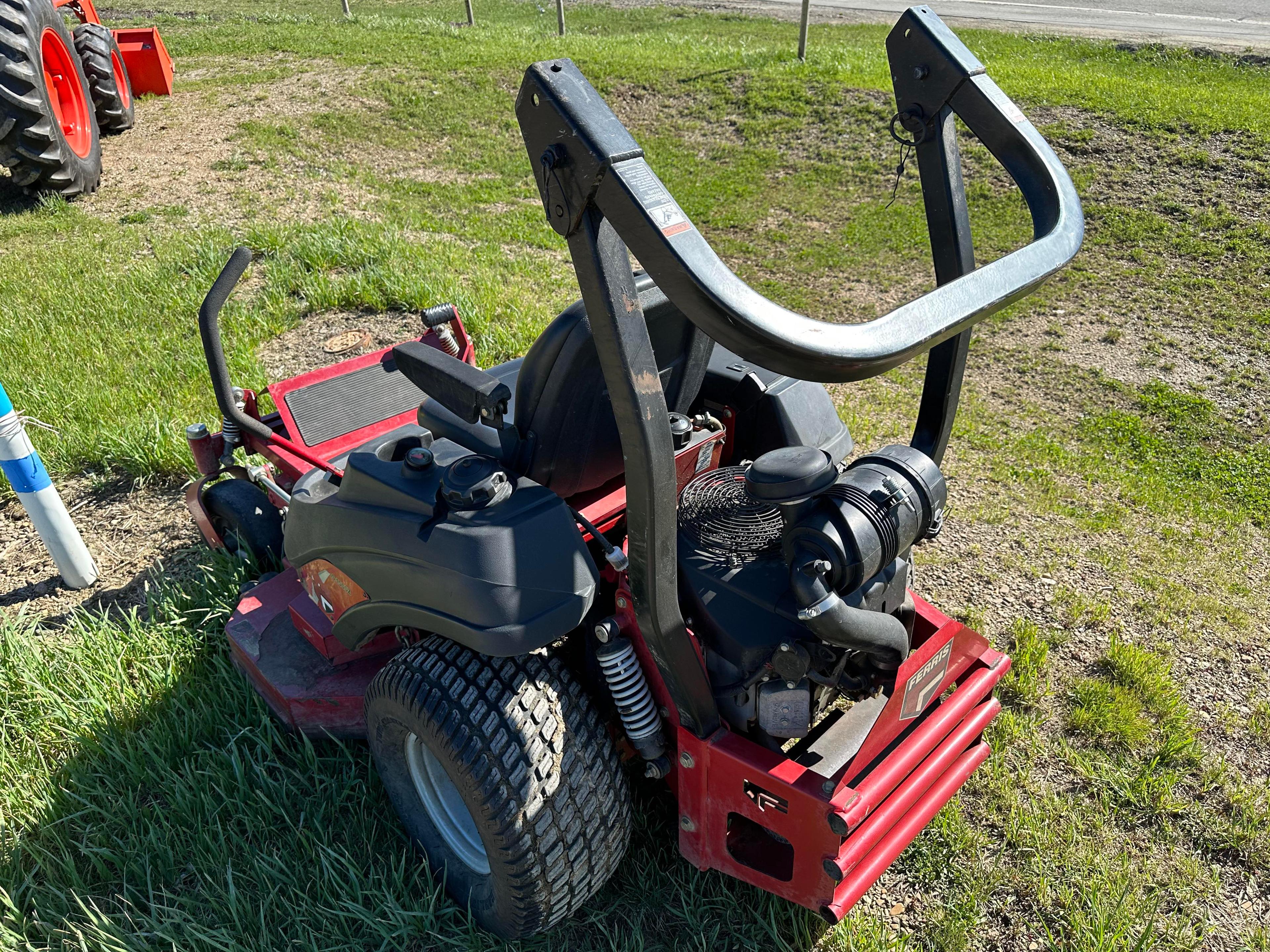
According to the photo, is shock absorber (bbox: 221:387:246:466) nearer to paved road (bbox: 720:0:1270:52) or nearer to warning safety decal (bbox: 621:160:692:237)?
warning safety decal (bbox: 621:160:692:237)

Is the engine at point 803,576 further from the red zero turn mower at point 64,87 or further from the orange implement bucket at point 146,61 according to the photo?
the orange implement bucket at point 146,61

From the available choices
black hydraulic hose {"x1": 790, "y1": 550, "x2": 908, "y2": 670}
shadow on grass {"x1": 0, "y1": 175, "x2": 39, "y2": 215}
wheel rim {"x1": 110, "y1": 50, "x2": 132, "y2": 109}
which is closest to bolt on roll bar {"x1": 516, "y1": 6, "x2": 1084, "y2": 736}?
black hydraulic hose {"x1": 790, "y1": 550, "x2": 908, "y2": 670}

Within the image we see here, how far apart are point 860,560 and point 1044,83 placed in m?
7.94

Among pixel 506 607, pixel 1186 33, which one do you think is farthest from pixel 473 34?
pixel 506 607

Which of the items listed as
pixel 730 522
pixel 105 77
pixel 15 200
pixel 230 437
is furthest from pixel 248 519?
pixel 105 77

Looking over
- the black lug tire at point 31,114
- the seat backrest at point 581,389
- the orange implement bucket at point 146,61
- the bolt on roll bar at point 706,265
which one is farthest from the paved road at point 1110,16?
the seat backrest at point 581,389

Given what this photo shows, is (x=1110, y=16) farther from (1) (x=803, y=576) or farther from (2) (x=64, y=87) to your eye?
(1) (x=803, y=576)

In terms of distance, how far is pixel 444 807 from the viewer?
233 centimetres

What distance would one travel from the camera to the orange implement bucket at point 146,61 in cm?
898

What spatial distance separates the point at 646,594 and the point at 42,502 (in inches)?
97.8

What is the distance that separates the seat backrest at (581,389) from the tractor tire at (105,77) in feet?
23.7

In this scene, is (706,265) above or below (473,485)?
above

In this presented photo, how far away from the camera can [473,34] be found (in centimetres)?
1150

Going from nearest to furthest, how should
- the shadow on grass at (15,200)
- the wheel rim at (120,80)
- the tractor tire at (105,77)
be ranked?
the shadow on grass at (15,200) < the tractor tire at (105,77) < the wheel rim at (120,80)
